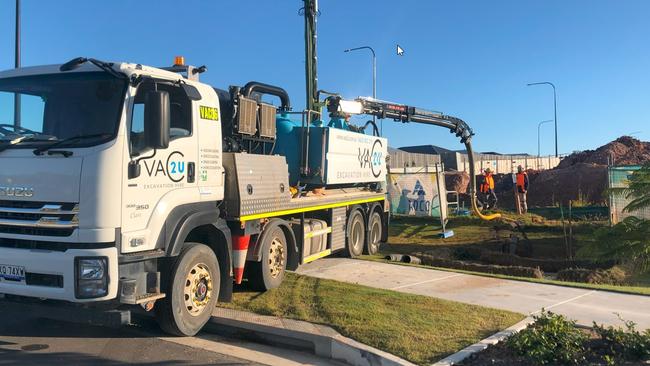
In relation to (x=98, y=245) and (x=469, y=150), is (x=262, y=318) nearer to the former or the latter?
(x=98, y=245)

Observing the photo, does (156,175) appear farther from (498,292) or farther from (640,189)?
(498,292)

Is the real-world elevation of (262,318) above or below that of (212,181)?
below

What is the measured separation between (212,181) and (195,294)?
1406 millimetres

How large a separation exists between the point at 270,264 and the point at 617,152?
129 feet

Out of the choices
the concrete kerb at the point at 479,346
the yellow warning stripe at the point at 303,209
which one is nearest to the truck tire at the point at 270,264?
the yellow warning stripe at the point at 303,209

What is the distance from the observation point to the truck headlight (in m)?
5.32

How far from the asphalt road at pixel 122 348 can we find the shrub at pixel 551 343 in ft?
6.61

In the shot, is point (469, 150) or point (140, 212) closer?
point (140, 212)

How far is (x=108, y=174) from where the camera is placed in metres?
5.45

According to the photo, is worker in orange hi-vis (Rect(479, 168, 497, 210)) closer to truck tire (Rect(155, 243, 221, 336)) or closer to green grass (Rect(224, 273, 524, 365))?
green grass (Rect(224, 273, 524, 365))

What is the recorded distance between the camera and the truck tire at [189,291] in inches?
248

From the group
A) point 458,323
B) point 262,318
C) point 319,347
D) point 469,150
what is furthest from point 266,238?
point 469,150

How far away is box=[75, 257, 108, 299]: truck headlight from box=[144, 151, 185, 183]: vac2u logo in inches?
43.0

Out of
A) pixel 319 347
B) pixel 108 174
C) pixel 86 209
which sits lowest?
pixel 319 347
